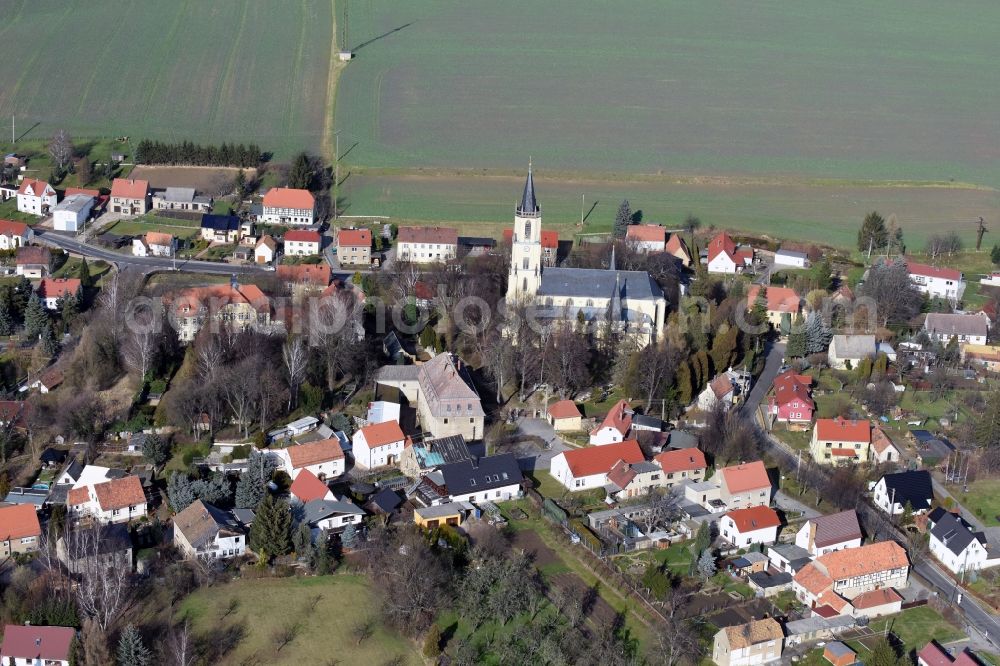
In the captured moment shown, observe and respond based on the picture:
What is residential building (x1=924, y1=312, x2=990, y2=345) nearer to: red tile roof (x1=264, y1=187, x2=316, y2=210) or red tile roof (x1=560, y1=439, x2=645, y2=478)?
red tile roof (x1=560, y1=439, x2=645, y2=478)

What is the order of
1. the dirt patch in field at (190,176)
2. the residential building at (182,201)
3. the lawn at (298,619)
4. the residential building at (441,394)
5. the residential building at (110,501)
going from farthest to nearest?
the dirt patch in field at (190,176)
the residential building at (182,201)
the residential building at (441,394)
the residential building at (110,501)
the lawn at (298,619)

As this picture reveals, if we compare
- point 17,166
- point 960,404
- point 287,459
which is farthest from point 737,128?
point 287,459

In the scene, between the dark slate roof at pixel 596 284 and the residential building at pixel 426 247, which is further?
the residential building at pixel 426 247

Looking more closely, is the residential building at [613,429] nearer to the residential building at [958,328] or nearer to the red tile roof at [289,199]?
the residential building at [958,328]

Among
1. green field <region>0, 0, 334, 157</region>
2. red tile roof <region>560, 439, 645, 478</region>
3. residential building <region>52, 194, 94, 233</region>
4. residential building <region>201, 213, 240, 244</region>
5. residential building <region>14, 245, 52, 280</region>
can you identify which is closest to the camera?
red tile roof <region>560, 439, 645, 478</region>

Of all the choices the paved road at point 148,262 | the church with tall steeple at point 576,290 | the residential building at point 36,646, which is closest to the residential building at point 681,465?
the church with tall steeple at point 576,290

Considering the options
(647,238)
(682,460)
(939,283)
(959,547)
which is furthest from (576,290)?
(959,547)

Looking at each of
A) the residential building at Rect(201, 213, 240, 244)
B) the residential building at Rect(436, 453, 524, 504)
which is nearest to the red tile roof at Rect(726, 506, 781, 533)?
the residential building at Rect(436, 453, 524, 504)

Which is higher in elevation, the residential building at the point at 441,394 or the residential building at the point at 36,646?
the residential building at the point at 441,394

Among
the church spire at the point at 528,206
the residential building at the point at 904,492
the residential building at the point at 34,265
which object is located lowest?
the residential building at the point at 904,492
